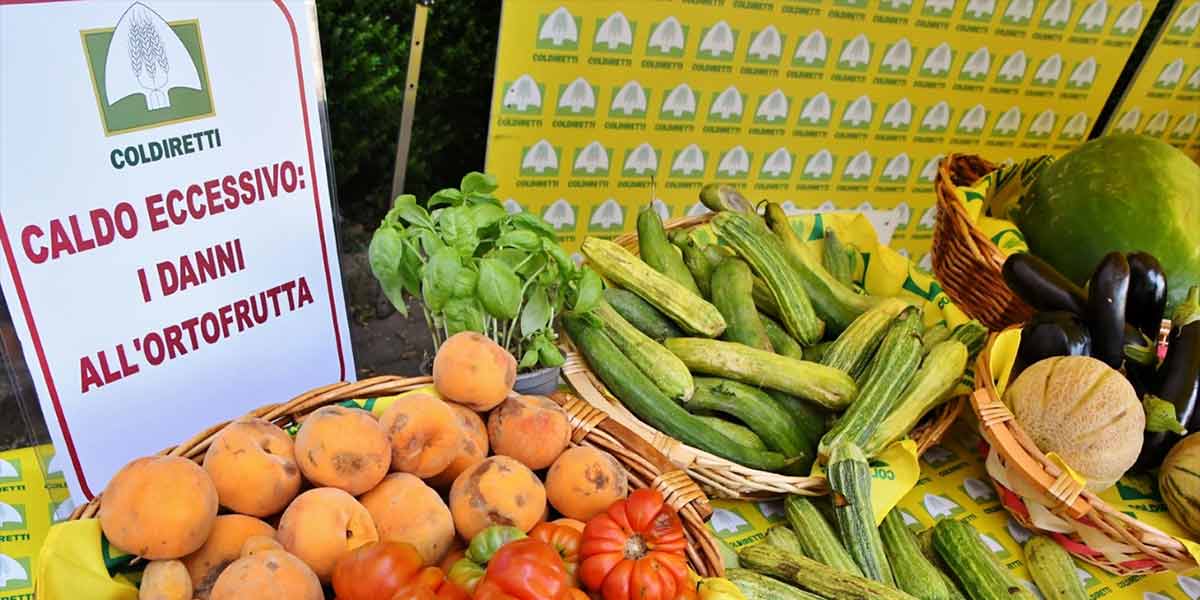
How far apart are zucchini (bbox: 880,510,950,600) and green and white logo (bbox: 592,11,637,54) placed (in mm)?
1789

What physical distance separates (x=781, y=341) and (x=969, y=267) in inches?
27.1

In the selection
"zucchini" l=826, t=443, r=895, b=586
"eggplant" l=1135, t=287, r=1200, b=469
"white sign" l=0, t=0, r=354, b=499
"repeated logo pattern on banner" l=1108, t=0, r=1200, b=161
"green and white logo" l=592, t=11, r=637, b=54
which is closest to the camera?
"white sign" l=0, t=0, r=354, b=499

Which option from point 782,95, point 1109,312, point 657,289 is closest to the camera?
point 1109,312

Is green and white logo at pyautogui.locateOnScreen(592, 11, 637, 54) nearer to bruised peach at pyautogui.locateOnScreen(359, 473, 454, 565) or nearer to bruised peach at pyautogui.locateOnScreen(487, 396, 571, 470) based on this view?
bruised peach at pyautogui.locateOnScreen(487, 396, 571, 470)

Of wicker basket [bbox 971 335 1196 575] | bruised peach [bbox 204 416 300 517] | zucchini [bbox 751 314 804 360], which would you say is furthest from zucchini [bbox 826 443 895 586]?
bruised peach [bbox 204 416 300 517]

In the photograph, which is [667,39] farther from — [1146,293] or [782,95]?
[1146,293]

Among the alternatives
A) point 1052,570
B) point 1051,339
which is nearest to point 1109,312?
point 1051,339

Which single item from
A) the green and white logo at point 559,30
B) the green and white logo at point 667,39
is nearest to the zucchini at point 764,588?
the green and white logo at point 559,30

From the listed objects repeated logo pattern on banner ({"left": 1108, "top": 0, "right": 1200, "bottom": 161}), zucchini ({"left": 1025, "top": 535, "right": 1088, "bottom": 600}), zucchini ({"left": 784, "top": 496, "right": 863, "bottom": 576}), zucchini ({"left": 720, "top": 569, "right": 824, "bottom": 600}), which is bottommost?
zucchini ({"left": 1025, "top": 535, "right": 1088, "bottom": 600})

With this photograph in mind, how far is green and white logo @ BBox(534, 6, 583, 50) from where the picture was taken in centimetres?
251

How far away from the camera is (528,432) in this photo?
1.38m

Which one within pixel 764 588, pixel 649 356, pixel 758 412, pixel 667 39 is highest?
pixel 667 39

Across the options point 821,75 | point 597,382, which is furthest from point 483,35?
point 597,382

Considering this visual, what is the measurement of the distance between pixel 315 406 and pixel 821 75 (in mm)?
2475
